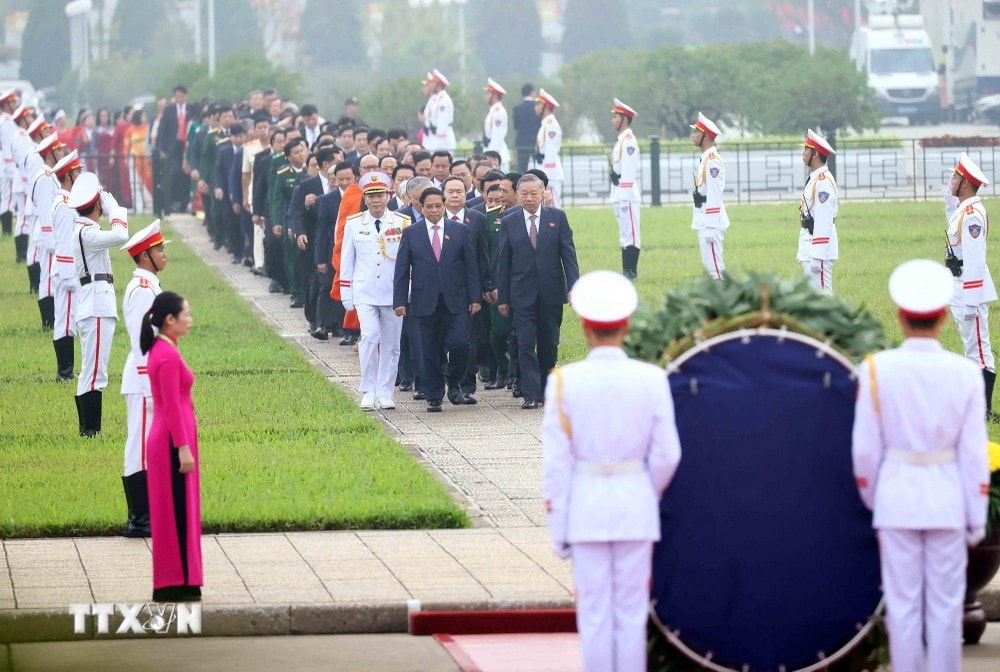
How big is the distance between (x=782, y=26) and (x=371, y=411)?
279 ft

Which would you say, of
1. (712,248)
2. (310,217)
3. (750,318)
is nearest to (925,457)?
(750,318)

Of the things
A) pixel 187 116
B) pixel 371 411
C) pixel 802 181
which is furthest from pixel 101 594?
pixel 802 181

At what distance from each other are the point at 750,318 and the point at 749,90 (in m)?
41.6

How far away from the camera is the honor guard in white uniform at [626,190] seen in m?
25.6

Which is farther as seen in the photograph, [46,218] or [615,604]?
[46,218]

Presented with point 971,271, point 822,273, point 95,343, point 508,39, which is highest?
point 508,39

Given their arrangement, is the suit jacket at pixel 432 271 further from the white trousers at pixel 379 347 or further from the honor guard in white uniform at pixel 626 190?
the honor guard in white uniform at pixel 626 190

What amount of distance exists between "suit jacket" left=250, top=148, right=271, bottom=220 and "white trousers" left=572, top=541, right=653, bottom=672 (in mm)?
16361

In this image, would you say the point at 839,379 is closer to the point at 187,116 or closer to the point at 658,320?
the point at 658,320

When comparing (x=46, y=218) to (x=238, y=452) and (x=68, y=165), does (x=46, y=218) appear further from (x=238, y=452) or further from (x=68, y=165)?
(x=238, y=452)

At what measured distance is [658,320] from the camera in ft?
28.9

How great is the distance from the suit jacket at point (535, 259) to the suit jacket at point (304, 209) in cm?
456

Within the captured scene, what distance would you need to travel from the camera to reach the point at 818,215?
20.3 meters

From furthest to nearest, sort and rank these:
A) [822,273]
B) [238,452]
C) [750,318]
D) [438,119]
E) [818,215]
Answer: [438,119] < [822,273] < [818,215] < [238,452] < [750,318]
